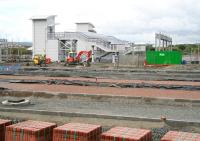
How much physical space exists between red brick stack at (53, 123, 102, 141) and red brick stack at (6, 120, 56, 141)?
1.28 feet

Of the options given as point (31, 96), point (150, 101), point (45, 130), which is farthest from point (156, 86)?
point (45, 130)

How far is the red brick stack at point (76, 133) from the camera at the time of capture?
7707 millimetres

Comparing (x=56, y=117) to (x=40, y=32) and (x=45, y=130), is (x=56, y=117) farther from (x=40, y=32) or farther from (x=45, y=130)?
(x=40, y=32)

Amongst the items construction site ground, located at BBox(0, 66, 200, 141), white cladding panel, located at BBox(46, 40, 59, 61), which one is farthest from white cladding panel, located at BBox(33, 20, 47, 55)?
construction site ground, located at BBox(0, 66, 200, 141)

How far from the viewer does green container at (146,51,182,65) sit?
43.4 m

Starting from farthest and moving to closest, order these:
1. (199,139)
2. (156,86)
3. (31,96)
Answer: (156,86) < (31,96) < (199,139)

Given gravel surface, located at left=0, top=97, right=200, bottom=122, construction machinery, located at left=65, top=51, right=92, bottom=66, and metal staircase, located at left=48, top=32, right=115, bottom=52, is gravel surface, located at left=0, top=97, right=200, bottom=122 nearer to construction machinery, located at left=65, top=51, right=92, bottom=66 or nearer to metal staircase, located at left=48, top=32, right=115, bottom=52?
construction machinery, located at left=65, top=51, right=92, bottom=66

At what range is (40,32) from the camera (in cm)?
6209

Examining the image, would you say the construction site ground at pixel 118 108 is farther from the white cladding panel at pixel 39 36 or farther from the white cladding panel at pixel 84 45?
the white cladding panel at pixel 39 36

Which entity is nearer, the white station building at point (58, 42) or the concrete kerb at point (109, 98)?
the concrete kerb at point (109, 98)

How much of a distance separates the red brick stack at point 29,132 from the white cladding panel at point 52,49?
51.9 m

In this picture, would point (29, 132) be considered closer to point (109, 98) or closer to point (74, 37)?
point (109, 98)

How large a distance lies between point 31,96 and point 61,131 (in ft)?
28.3

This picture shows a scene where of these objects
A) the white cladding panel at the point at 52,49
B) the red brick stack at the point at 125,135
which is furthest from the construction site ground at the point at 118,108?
the white cladding panel at the point at 52,49
